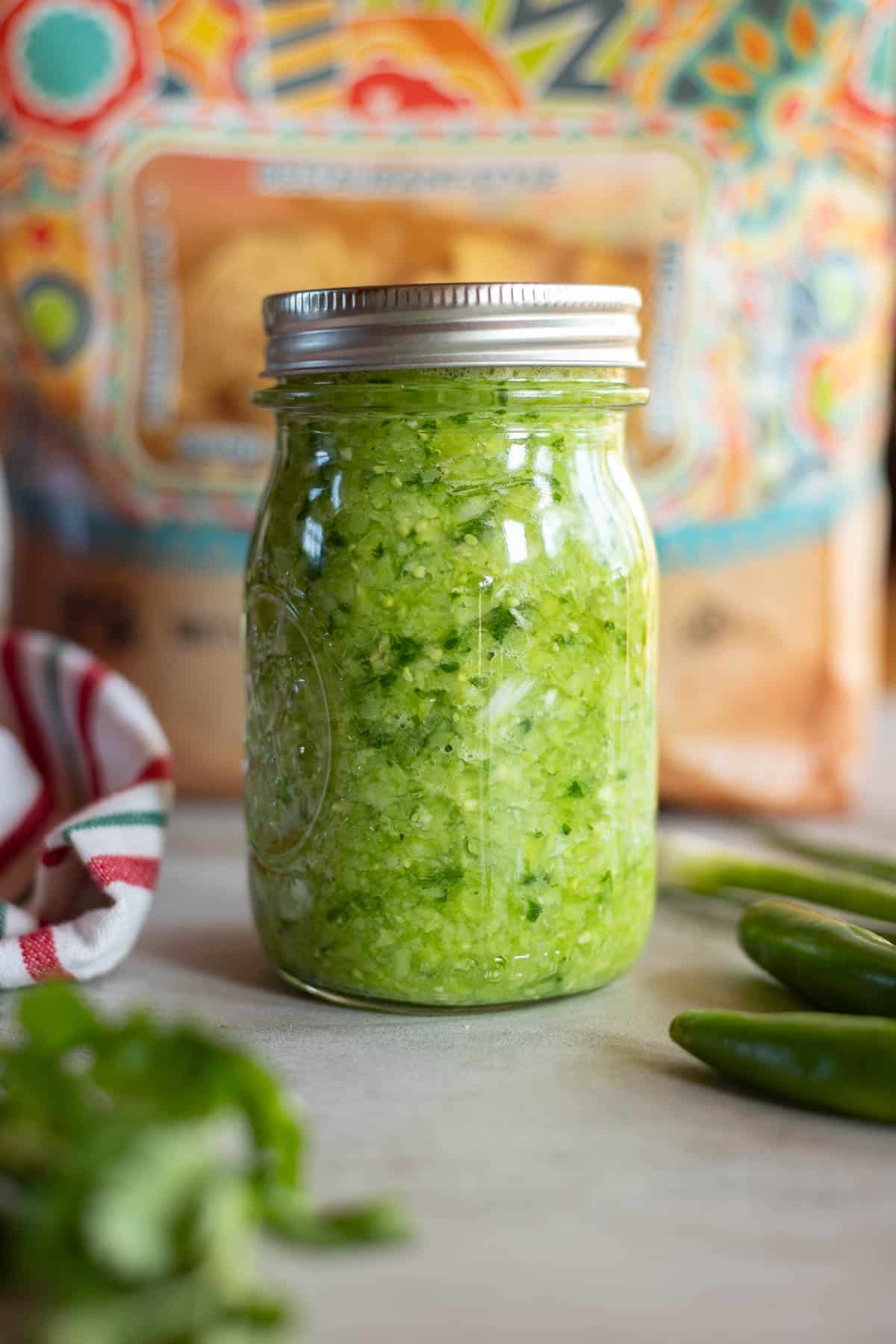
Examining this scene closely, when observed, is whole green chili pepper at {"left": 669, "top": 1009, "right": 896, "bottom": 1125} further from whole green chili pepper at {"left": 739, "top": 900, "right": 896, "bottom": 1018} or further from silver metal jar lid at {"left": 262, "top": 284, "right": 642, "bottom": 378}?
silver metal jar lid at {"left": 262, "top": 284, "right": 642, "bottom": 378}

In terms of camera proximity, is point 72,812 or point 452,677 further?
point 72,812

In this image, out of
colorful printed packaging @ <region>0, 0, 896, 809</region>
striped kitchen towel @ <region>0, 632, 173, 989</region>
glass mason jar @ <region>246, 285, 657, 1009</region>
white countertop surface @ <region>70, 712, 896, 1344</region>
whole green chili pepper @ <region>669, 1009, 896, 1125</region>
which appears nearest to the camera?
white countertop surface @ <region>70, 712, 896, 1344</region>

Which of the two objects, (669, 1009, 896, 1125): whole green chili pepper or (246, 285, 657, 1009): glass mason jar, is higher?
(246, 285, 657, 1009): glass mason jar

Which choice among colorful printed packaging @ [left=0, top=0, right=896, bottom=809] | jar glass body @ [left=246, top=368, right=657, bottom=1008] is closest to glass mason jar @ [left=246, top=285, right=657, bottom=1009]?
jar glass body @ [left=246, top=368, right=657, bottom=1008]

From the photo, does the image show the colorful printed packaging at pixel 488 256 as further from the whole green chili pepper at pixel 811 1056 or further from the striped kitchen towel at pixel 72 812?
the whole green chili pepper at pixel 811 1056

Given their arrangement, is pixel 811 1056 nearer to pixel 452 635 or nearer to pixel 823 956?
pixel 823 956

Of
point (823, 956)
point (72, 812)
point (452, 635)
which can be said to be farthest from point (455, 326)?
point (72, 812)
